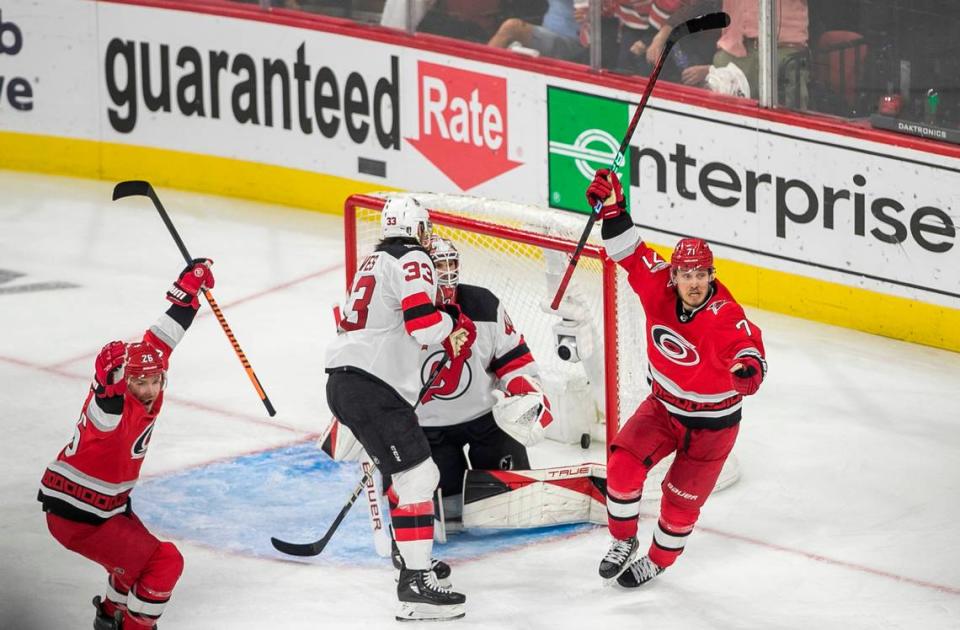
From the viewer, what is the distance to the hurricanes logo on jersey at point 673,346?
17.1ft

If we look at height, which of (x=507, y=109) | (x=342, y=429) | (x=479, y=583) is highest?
(x=507, y=109)

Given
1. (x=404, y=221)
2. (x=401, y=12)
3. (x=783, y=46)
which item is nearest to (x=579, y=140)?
(x=783, y=46)

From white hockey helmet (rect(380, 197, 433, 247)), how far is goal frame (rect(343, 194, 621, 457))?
58 cm

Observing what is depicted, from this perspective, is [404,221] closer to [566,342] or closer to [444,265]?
[444,265]

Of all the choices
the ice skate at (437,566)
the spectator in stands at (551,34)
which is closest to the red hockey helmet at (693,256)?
the ice skate at (437,566)

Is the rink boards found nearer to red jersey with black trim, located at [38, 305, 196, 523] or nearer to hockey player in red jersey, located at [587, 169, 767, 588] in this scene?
hockey player in red jersey, located at [587, 169, 767, 588]

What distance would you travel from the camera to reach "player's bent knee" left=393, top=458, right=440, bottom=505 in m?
5.18

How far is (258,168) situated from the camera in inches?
380

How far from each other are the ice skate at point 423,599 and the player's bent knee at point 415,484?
A: 0.22 meters

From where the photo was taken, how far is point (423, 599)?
5.21 meters

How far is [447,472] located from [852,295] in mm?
2605

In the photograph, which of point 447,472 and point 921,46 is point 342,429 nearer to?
point 447,472

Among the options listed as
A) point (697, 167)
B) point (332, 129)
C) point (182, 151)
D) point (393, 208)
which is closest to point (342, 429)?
point (393, 208)

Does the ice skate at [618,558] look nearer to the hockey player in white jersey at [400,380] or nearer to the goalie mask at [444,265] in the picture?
the hockey player in white jersey at [400,380]
